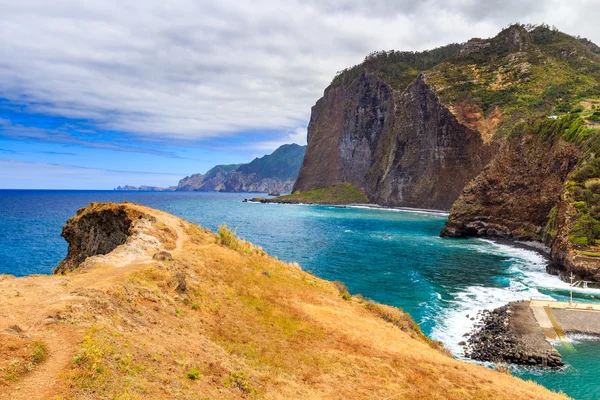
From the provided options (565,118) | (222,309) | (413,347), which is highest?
(565,118)

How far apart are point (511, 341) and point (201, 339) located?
80.8ft

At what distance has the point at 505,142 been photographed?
94.5 meters

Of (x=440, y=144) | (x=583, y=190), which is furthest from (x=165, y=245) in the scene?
(x=440, y=144)

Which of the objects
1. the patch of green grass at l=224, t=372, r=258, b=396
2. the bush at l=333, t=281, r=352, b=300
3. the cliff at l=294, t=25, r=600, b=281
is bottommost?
the bush at l=333, t=281, r=352, b=300

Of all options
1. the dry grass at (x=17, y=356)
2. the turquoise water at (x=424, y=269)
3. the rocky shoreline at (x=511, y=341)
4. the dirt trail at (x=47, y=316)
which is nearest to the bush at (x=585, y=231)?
the turquoise water at (x=424, y=269)

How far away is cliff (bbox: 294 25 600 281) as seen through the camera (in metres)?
61.4

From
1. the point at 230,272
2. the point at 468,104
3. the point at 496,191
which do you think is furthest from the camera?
the point at 468,104

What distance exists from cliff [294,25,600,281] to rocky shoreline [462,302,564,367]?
67.4ft

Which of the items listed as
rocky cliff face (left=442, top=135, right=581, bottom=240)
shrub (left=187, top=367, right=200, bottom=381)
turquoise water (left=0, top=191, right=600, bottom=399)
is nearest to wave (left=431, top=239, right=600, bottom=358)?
turquoise water (left=0, top=191, right=600, bottom=399)

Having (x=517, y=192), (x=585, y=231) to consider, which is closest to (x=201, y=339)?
(x=585, y=231)

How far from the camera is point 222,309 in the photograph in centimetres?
1958

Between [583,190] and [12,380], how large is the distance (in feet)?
225

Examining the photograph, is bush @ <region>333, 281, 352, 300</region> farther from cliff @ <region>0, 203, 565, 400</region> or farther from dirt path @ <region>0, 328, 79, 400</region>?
dirt path @ <region>0, 328, 79, 400</region>

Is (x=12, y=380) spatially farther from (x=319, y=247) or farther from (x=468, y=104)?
(x=468, y=104)
